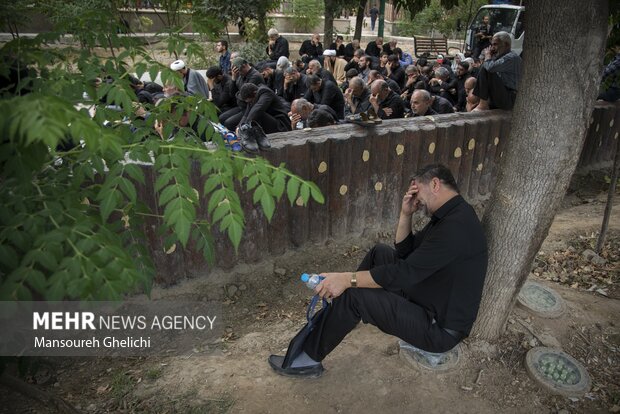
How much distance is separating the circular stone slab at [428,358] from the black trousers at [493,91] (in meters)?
3.94

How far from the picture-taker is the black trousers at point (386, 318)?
285cm

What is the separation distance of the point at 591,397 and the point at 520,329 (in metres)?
0.64

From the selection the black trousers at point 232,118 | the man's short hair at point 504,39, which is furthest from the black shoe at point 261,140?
the man's short hair at point 504,39

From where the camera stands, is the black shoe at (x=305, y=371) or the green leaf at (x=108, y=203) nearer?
the green leaf at (x=108, y=203)

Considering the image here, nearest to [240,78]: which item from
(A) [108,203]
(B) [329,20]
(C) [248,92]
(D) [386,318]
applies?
(C) [248,92]

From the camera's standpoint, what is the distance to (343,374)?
10.3ft

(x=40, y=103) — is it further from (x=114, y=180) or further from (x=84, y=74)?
Result: (x=84, y=74)

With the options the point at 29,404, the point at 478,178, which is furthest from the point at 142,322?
the point at 478,178

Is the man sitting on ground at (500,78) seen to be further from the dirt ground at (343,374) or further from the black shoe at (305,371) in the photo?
the black shoe at (305,371)

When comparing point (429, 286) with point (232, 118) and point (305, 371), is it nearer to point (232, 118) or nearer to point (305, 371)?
point (305, 371)

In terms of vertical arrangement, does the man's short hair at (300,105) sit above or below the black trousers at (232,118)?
above

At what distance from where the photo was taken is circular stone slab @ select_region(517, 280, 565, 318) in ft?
11.8

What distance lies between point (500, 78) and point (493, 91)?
0.75ft

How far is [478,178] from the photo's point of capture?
19.6 feet
